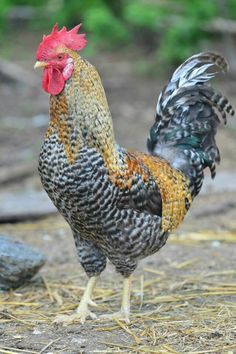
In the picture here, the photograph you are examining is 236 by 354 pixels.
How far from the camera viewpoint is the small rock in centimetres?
561

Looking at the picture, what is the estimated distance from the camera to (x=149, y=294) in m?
5.72

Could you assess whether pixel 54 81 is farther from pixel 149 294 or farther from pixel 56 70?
pixel 149 294

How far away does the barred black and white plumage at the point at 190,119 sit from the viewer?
557 cm

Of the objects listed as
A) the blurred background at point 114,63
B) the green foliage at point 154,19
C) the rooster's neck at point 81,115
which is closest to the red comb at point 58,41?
the rooster's neck at point 81,115

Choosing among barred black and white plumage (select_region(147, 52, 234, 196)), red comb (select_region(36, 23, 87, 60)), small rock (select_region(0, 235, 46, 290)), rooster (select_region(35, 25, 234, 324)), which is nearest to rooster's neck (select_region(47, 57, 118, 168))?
rooster (select_region(35, 25, 234, 324))

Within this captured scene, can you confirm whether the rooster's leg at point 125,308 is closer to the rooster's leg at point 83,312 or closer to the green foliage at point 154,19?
the rooster's leg at point 83,312

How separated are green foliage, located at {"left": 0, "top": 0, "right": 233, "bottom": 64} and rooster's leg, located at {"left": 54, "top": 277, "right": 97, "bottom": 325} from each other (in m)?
8.08

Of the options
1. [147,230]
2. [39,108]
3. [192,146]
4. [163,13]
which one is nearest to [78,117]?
[147,230]

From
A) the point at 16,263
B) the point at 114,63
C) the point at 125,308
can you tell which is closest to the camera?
the point at 125,308

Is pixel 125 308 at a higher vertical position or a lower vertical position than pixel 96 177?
lower

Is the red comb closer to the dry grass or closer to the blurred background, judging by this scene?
the dry grass

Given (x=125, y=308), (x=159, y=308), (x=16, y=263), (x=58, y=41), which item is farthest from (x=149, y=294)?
(x=58, y=41)

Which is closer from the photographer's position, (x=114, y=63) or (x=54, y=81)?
(x=54, y=81)

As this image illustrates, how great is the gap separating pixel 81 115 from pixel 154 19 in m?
8.51
